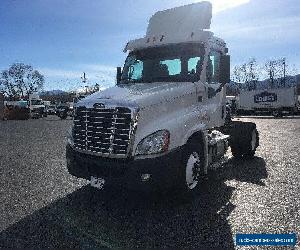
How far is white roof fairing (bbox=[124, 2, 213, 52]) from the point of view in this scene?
23.6 feet

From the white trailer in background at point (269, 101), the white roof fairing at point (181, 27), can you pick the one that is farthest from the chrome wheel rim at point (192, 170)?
the white trailer in background at point (269, 101)

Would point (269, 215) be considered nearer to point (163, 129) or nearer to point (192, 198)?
point (192, 198)

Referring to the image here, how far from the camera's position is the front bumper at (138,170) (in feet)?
Result: 17.6

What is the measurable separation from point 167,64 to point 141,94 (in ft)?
5.22

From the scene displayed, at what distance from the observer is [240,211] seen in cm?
584

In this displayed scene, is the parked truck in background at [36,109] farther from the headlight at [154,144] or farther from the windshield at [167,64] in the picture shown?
the headlight at [154,144]

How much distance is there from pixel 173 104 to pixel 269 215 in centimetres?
247

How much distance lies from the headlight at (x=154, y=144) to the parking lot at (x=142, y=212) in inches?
42.7

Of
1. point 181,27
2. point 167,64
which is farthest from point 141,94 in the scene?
point 181,27

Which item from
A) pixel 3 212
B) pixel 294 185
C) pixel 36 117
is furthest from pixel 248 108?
pixel 3 212

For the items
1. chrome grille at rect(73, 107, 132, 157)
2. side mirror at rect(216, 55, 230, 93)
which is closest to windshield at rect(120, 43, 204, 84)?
side mirror at rect(216, 55, 230, 93)

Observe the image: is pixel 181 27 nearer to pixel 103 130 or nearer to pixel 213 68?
pixel 213 68

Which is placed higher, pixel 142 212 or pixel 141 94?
pixel 141 94

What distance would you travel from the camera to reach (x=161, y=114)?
589 centimetres
